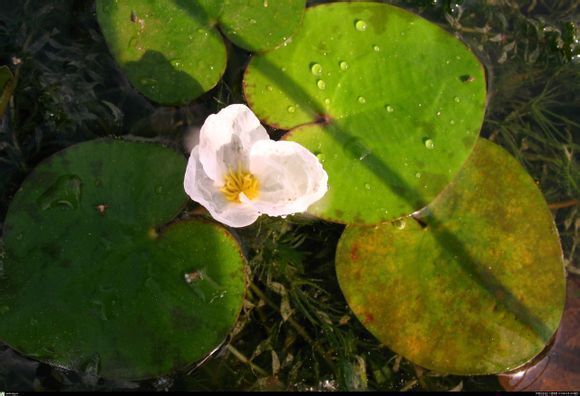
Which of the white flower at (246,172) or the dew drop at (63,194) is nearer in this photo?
the white flower at (246,172)

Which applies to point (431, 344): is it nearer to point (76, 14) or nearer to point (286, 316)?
point (286, 316)

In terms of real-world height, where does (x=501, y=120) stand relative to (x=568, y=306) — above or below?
above

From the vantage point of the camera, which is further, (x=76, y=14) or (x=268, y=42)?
(x=76, y=14)

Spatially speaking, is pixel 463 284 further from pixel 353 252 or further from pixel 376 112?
pixel 376 112

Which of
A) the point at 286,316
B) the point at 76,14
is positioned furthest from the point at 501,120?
the point at 76,14

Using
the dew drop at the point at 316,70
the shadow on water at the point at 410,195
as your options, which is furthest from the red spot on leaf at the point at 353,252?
the dew drop at the point at 316,70

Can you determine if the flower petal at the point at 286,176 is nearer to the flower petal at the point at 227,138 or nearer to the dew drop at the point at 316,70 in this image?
the flower petal at the point at 227,138
